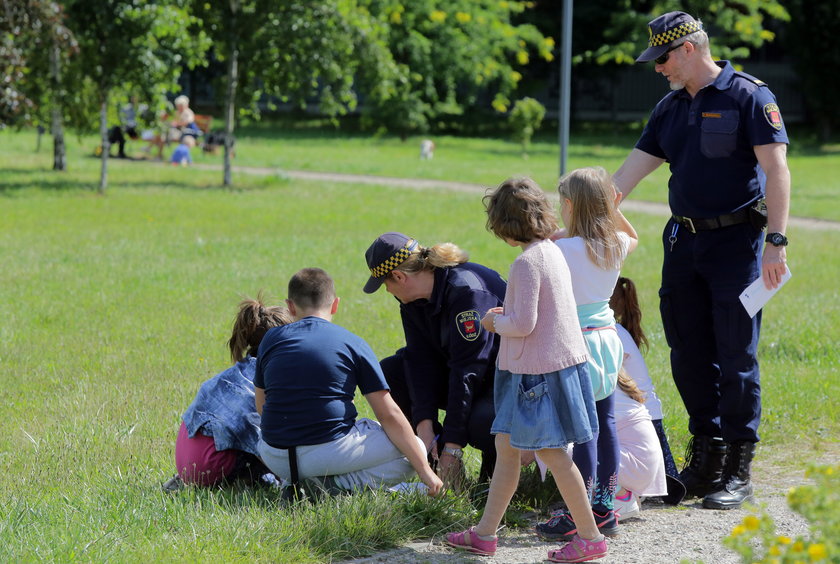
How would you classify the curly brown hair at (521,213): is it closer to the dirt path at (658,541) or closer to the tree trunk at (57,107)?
the dirt path at (658,541)

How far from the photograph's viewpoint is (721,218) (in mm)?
4695

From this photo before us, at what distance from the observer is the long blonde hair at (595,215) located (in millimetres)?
4168

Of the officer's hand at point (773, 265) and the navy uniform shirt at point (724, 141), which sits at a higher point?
the navy uniform shirt at point (724, 141)

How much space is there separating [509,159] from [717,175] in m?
23.0

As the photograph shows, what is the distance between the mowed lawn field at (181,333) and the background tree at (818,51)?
14.2 meters

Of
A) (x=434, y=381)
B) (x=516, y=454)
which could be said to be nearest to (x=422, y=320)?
(x=434, y=381)

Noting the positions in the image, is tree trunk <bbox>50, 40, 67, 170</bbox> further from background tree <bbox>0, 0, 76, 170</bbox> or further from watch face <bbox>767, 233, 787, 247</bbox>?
watch face <bbox>767, 233, 787, 247</bbox>

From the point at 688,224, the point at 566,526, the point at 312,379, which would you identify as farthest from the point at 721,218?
the point at 312,379

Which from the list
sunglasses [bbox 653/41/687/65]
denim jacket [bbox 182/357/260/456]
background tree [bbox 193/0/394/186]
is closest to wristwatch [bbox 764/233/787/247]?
sunglasses [bbox 653/41/687/65]

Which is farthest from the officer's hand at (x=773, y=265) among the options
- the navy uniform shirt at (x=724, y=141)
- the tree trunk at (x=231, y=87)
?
the tree trunk at (x=231, y=87)

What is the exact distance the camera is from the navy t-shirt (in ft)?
14.1

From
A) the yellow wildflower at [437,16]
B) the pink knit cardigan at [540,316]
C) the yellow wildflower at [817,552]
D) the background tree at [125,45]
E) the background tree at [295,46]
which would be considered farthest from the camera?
the yellow wildflower at [437,16]

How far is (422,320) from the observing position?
4816 mm

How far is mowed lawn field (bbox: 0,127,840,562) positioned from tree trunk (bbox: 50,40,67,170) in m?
0.87
